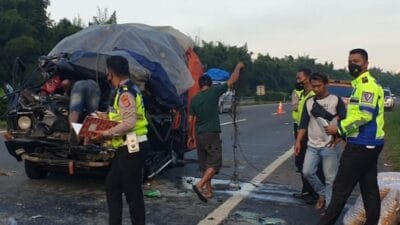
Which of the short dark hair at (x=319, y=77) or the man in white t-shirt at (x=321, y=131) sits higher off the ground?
the short dark hair at (x=319, y=77)

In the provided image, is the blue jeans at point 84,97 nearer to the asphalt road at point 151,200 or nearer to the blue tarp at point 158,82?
the blue tarp at point 158,82

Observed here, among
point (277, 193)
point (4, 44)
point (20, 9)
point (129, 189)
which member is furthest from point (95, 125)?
point (20, 9)

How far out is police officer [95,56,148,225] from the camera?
16.7 ft

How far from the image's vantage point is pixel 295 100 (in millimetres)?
8664

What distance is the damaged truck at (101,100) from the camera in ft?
25.3

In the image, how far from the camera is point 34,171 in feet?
28.1

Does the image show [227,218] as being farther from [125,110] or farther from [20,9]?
[20,9]

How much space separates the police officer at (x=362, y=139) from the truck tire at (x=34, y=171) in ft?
15.6

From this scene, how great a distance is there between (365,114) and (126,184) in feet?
7.40

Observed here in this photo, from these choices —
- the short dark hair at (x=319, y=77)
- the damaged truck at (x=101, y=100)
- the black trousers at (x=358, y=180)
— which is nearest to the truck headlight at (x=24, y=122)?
the damaged truck at (x=101, y=100)

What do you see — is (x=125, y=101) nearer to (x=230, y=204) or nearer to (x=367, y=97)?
(x=367, y=97)

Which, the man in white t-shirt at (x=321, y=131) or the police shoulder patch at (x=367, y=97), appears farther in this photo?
the man in white t-shirt at (x=321, y=131)

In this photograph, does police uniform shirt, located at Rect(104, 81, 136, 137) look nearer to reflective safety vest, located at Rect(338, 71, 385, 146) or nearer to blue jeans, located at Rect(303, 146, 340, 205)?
reflective safety vest, located at Rect(338, 71, 385, 146)

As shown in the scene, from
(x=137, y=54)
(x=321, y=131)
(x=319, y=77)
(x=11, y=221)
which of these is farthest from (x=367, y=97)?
(x=137, y=54)
